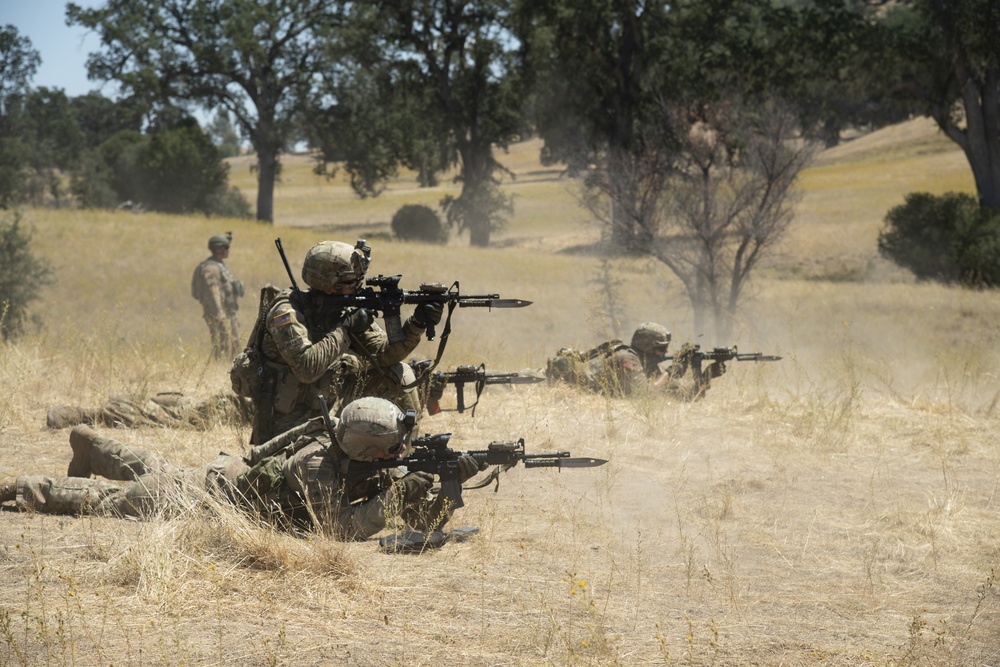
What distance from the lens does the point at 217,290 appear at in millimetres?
13016

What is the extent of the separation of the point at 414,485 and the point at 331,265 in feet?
5.68

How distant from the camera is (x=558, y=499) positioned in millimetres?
7035

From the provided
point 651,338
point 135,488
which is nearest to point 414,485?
point 135,488

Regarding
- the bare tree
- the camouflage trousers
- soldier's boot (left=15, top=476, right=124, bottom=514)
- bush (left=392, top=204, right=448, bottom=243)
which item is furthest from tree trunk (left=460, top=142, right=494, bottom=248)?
soldier's boot (left=15, top=476, right=124, bottom=514)

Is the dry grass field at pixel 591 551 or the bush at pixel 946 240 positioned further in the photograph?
the bush at pixel 946 240

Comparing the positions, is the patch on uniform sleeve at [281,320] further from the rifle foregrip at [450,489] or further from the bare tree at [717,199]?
the bare tree at [717,199]

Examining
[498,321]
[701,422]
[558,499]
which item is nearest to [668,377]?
[701,422]

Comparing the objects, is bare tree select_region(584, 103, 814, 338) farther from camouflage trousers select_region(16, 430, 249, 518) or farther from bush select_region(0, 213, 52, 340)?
camouflage trousers select_region(16, 430, 249, 518)

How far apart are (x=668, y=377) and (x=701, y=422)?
94 cm

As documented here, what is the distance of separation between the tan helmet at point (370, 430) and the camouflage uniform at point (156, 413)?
3242 millimetres

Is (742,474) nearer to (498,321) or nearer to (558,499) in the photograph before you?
(558,499)

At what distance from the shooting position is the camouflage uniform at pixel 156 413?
8.69 m

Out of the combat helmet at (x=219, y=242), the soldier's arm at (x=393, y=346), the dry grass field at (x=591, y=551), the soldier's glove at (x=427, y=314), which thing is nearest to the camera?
the dry grass field at (x=591, y=551)

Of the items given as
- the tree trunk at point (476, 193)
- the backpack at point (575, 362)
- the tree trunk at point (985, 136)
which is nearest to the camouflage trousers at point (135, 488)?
the backpack at point (575, 362)
